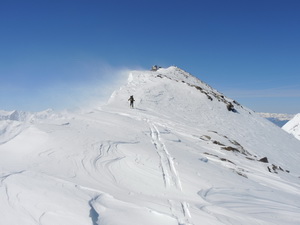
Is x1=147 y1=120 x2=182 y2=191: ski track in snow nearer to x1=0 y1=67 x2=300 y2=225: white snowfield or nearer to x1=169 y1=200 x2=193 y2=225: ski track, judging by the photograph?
x1=0 y1=67 x2=300 y2=225: white snowfield

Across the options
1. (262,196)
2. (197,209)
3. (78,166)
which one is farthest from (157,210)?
(262,196)

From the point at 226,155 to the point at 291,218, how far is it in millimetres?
8166

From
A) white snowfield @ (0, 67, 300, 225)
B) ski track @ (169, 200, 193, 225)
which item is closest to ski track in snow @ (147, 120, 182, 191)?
white snowfield @ (0, 67, 300, 225)

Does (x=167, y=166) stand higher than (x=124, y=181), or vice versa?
(x=167, y=166)

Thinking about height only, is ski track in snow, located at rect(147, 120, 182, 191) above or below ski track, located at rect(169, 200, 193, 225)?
above

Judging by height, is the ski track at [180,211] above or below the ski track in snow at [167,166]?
below

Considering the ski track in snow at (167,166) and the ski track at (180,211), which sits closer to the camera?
the ski track at (180,211)

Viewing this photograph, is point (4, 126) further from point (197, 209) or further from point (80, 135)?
point (197, 209)

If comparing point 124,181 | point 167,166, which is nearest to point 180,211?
point 124,181

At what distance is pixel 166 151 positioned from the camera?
13.1 metres

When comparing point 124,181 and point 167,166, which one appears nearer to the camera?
point 124,181

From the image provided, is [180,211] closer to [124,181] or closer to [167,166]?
[124,181]

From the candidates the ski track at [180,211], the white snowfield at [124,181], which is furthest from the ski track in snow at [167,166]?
the ski track at [180,211]

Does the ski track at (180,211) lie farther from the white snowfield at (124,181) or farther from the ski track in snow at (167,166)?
the ski track in snow at (167,166)
